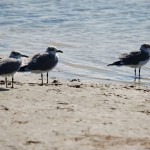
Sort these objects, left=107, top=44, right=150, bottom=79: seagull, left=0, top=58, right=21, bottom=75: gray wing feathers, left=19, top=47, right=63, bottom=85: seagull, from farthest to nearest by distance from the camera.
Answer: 1. left=107, top=44, right=150, bottom=79: seagull
2. left=19, top=47, right=63, bottom=85: seagull
3. left=0, top=58, right=21, bottom=75: gray wing feathers

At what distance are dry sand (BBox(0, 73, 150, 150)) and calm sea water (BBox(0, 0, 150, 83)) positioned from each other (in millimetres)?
3086

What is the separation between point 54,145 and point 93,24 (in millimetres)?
15829

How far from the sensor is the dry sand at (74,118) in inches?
277

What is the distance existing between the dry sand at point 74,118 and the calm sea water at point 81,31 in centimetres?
309

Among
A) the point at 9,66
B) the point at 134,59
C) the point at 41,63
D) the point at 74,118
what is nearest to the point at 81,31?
the point at 134,59

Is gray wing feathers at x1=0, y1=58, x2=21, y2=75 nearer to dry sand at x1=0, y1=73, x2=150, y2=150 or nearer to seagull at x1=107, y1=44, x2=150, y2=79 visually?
dry sand at x1=0, y1=73, x2=150, y2=150

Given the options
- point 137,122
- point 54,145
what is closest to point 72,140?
point 54,145

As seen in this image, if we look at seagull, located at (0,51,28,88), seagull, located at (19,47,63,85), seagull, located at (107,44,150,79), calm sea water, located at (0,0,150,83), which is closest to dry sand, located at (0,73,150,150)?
seagull, located at (0,51,28,88)

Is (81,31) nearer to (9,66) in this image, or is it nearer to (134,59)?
(134,59)

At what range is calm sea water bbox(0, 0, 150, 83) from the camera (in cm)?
1451

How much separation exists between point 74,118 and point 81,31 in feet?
41.5

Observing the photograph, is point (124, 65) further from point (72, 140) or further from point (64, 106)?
point (72, 140)

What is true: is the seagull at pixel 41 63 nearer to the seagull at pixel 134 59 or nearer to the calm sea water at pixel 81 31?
the calm sea water at pixel 81 31

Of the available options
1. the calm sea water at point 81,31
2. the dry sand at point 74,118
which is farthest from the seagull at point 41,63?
the calm sea water at point 81,31
